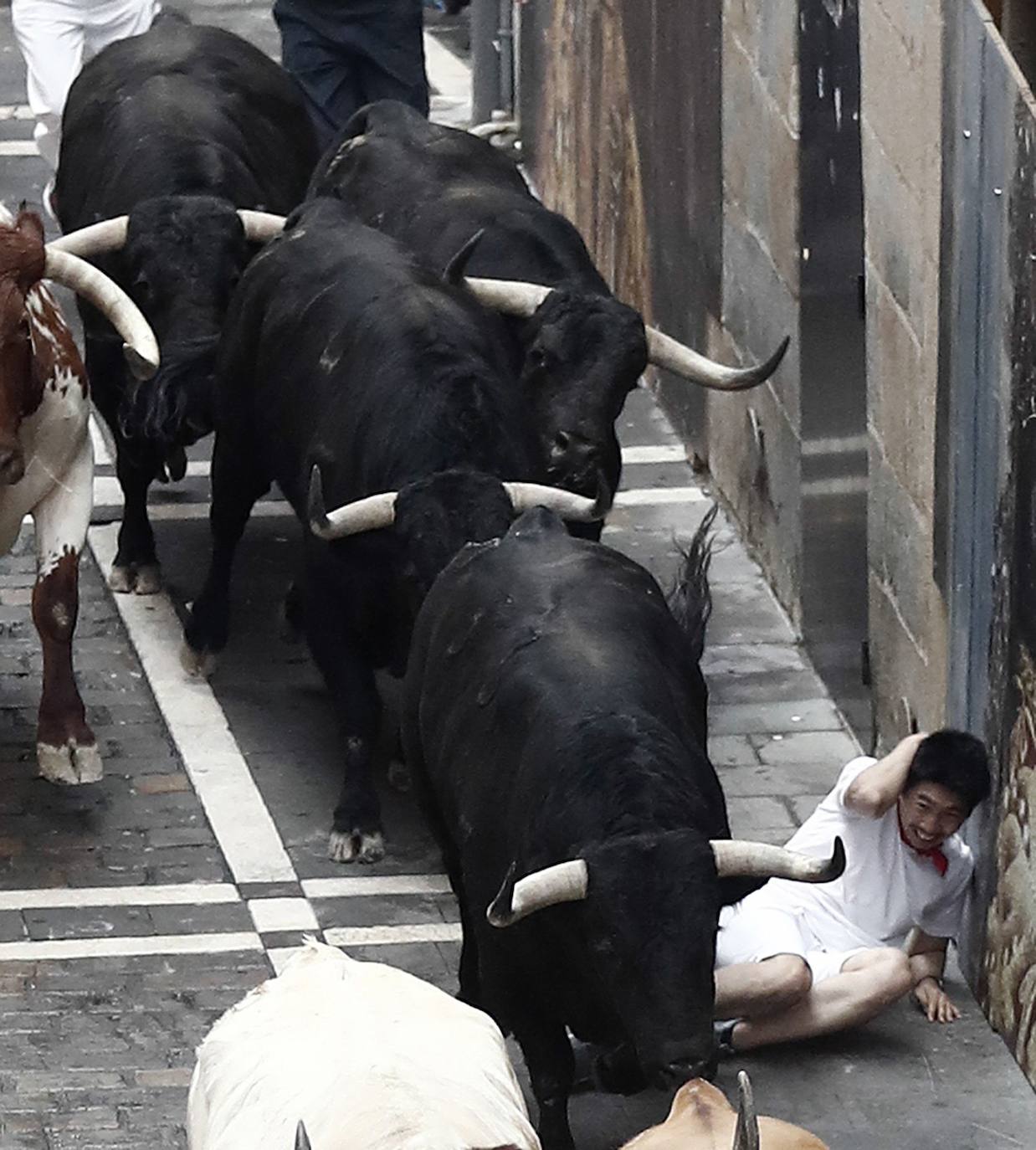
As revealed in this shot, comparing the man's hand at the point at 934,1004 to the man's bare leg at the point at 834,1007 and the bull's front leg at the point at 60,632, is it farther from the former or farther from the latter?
Answer: the bull's front leg at the point at 60,632

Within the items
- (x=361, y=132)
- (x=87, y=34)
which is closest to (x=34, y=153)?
(x=87, y=34)

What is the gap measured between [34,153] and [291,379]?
7.12 metres

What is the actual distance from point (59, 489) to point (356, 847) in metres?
1.52

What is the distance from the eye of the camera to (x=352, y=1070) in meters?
5.34

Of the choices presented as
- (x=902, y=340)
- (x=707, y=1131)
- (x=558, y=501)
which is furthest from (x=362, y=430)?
(x=707, y=1131)

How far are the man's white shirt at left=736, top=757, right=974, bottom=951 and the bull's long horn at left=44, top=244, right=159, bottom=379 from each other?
2.65 m

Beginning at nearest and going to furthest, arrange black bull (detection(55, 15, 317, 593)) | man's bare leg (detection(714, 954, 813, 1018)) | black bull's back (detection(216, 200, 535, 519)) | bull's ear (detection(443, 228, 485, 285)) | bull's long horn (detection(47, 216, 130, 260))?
man's bare leg (detection(714, 954, 813, 1018)) < black bull's back (detection(216, 200, 535, 519)) < bull's ear (detection(443, 228, 485, 285)) < black bull (detection(55, 15, 317, 593)) < bull's long horn (detection(47, 216, 130, 260))

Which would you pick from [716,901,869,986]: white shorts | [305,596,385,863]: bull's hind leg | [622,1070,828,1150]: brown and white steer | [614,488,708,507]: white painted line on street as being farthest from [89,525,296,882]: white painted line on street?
[622,1070,828,1150]: brown and white steer

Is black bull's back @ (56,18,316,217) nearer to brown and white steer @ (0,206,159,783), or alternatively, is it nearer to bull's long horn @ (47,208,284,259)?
bull's long horn @ (47,208,284,259)

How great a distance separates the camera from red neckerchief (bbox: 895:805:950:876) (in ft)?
27.3

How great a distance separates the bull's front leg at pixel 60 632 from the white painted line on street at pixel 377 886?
938 millimetres

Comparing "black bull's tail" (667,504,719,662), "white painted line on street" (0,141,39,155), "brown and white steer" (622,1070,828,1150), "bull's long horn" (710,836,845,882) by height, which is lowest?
"white painted line on street" (0,141,39,155)

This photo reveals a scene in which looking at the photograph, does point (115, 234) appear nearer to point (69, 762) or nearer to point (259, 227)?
point (259, 227)

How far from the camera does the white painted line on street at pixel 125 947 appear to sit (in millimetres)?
8695
